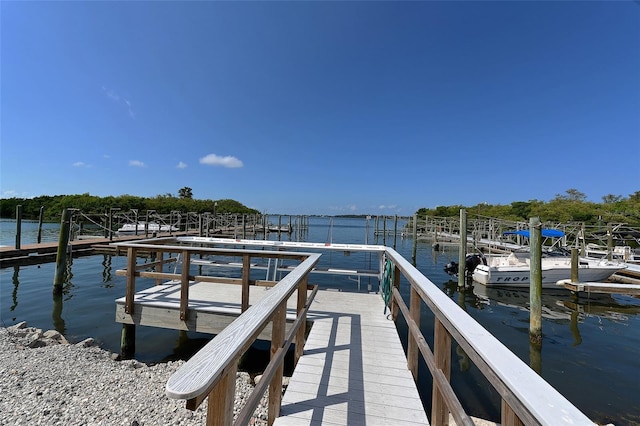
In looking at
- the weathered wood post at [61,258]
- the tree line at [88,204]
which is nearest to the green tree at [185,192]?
the tree line at [88,204]

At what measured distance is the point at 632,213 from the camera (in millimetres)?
22844

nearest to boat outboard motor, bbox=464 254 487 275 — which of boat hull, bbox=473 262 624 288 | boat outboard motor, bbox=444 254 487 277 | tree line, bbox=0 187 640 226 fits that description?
boat outboard motor, bbox=444 254 487 277

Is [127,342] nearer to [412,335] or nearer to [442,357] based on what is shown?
[412,335]

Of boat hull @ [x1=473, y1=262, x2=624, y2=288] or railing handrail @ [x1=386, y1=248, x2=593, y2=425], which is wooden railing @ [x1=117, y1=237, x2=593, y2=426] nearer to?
railing handrail @ [x1=386, y1=248, x2=593, y2=425]

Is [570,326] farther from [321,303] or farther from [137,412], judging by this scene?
[137,412]

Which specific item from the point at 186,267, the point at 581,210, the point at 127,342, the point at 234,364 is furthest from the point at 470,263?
the point at 581,210

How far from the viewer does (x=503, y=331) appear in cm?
607

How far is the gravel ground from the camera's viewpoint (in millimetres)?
2562

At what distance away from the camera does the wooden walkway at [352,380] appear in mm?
1955

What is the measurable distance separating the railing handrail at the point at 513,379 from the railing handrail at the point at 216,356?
825 millimetres

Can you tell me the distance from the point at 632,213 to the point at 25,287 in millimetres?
36140

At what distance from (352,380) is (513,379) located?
1.81 metres

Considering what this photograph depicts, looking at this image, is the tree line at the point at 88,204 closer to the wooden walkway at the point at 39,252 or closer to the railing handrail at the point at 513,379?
the wooden walkway at the point at 39,252

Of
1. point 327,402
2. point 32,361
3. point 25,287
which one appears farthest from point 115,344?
point 25,287
